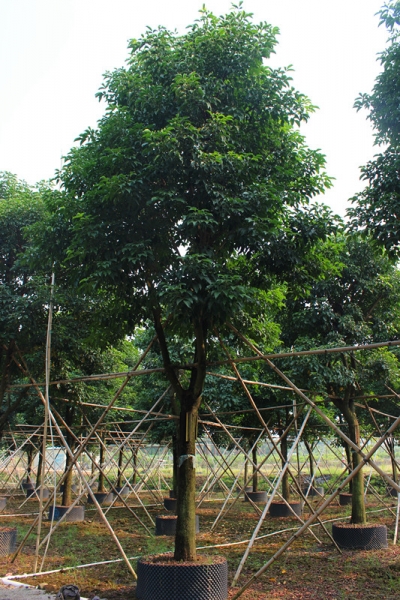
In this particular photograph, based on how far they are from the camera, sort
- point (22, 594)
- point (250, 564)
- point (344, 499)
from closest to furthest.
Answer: point (22, 594) → point (250, 564) → point (344, 499)

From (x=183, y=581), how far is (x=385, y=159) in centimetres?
590

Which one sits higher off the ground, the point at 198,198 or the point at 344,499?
the point at 198,198

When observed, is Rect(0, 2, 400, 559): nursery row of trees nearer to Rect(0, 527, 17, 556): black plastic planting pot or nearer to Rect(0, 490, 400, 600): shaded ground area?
Rect(0, 490, 400, 600): shaded ground area

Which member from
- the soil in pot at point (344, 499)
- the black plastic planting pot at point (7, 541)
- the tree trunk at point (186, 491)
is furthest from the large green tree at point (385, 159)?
the soil in pot at point (344, 499)

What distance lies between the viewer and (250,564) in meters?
8.49

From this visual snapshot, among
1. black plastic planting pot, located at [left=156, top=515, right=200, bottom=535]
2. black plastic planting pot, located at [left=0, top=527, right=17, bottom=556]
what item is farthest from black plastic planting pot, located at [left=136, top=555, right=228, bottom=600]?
black plastic planting pot, located at [left=156, top=515, right=200, bottom=535]

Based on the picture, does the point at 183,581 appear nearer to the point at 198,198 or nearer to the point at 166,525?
the point at 198,198

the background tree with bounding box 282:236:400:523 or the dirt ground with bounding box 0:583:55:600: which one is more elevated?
the background tree with bounding box 282:236:400:523

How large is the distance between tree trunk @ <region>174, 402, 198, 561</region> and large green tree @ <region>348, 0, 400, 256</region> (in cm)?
349

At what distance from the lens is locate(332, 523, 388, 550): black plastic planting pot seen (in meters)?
9.59

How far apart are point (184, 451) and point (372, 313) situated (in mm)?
6533

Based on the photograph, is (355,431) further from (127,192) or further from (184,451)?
(127,192)

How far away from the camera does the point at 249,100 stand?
7.38 meters

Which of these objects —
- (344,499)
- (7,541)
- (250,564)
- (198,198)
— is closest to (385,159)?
(198,198)
